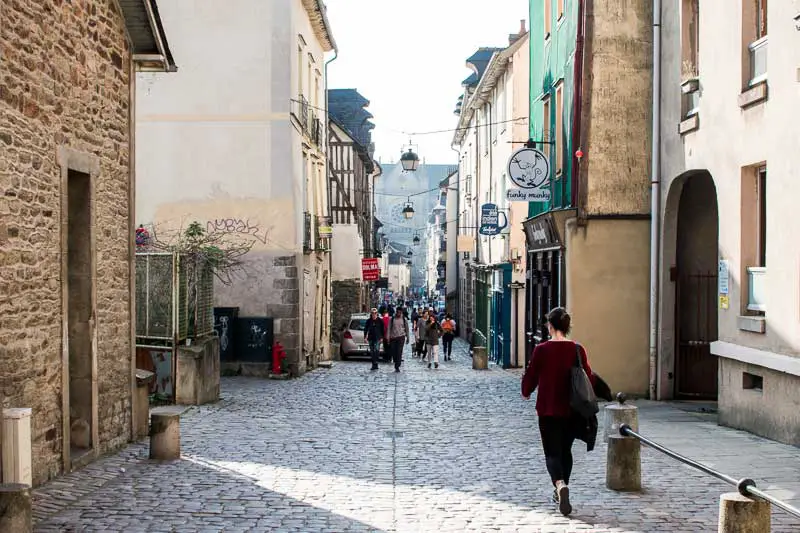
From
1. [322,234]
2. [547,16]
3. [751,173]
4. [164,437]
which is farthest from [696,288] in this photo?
[322,234]

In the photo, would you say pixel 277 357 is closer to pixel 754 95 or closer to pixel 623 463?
pixel 754 95

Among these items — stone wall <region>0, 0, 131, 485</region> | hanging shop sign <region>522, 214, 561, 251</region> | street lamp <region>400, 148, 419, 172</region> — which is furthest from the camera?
street lamp <region>400, 148, 419, 172</region>

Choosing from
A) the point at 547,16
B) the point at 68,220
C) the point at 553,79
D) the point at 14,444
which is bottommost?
the point at 14,444

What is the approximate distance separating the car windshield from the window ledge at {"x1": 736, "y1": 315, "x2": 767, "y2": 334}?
874 inches

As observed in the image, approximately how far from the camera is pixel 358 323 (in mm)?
35469

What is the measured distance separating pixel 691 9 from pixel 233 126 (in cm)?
1217

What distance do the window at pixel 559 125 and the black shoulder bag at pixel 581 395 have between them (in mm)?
12339

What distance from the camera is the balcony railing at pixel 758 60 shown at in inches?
513

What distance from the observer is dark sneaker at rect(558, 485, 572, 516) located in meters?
8.27

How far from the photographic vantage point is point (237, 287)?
25359 mm

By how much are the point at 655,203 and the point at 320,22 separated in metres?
15.5

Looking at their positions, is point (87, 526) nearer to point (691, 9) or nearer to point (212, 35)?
point (691, 9)

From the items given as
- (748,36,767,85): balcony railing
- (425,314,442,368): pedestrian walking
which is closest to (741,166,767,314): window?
(748,36,767,85): balcony railing

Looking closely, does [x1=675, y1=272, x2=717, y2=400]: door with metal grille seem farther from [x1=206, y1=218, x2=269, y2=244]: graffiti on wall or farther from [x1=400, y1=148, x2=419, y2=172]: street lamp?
[x1=400, y1=148, x2=419, y2=172]: street lamp
